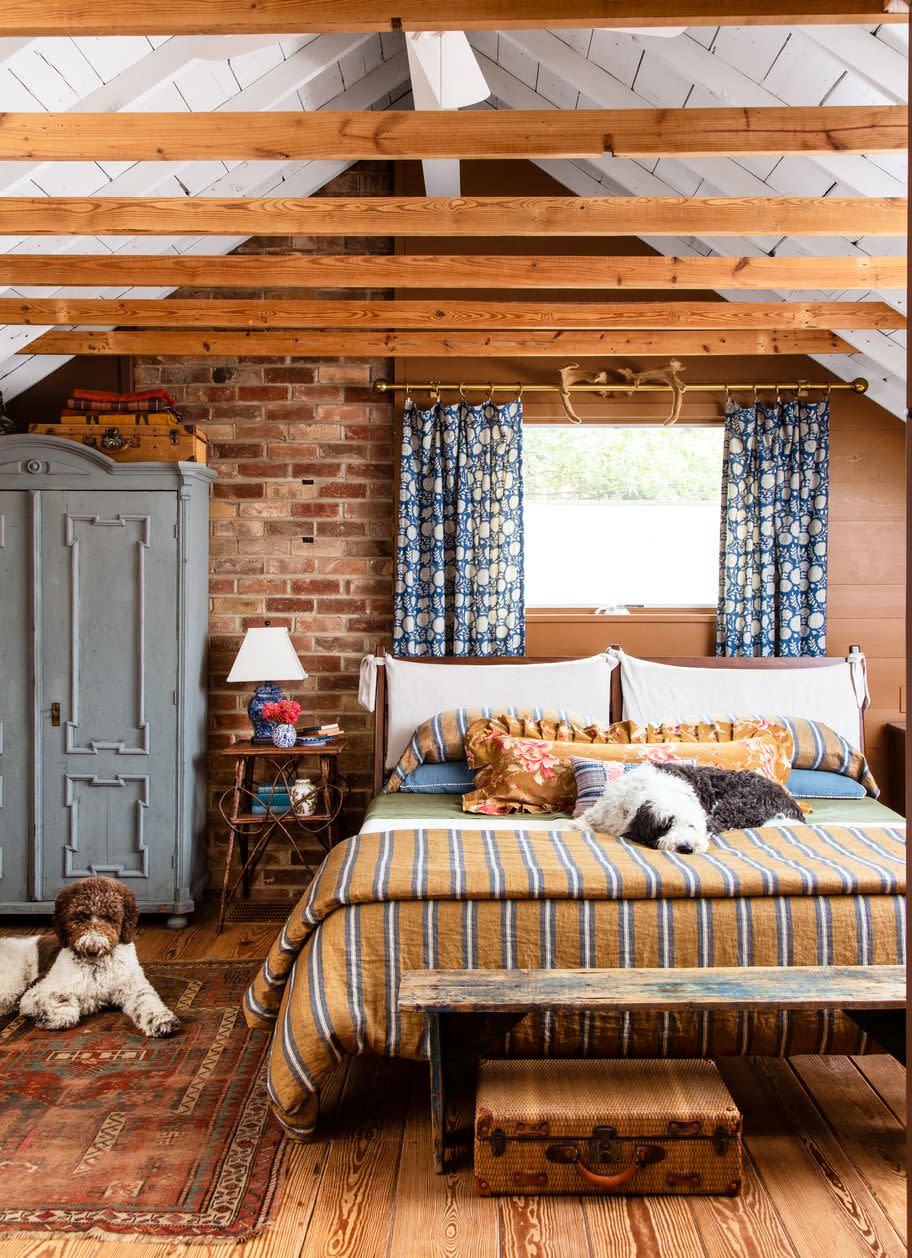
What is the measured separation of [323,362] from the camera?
15.4ft

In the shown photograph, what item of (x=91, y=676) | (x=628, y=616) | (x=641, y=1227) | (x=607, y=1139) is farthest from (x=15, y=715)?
(x=641, y=1227)

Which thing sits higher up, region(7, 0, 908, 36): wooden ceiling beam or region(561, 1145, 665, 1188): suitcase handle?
region(7, 0, 908, 36): wooden ceiling beam

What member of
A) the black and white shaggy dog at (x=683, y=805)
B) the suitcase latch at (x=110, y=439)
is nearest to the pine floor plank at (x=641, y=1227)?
the black and white shaggy dog at (x=683, y=805)

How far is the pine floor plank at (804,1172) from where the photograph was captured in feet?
6.84

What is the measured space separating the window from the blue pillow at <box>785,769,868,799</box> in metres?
1.04

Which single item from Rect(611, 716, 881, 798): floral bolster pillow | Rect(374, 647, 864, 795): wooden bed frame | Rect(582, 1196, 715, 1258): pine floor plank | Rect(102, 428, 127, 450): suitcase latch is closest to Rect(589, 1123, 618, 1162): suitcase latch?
Rect(582, 1196, 715, 1258): pine floor plank

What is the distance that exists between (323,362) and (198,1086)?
3064 mm

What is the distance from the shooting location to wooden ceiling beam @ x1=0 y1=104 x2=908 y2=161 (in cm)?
236

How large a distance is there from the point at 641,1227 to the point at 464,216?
2430 mm

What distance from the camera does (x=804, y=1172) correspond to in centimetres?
234

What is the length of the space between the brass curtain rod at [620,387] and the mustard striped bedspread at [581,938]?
251 centimetres

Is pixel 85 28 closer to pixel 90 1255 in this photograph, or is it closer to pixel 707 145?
pixel 707 145

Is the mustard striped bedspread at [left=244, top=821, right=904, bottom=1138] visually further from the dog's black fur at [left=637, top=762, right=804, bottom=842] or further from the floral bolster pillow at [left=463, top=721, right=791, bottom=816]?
the floral bolster pillow at [left=463, top=721, right=791, bottom=816]

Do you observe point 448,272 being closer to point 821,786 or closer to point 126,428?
point 126,428
